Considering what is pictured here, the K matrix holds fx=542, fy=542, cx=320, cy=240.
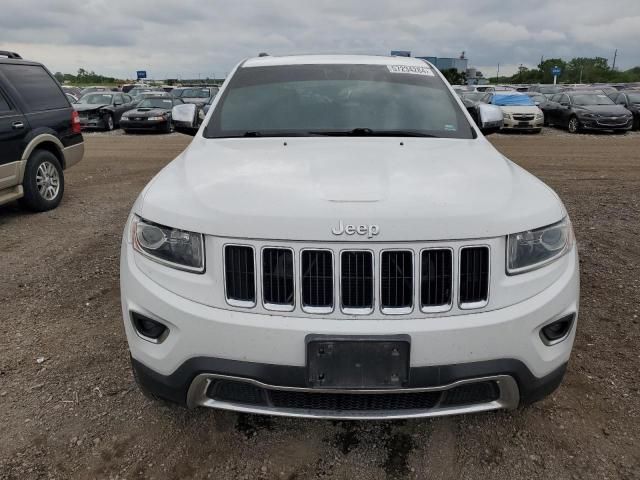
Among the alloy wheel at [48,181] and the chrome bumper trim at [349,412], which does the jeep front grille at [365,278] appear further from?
the alloy wheel at [48,181]

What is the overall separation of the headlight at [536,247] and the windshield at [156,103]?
18829 millimetres

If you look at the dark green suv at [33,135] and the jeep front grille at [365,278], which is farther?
the dark green suv at [33,135]

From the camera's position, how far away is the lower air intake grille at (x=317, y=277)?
204 cm

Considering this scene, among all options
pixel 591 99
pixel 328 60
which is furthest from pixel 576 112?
pixel 328 60

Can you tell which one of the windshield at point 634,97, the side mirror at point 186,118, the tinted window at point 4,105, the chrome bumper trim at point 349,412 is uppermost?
the windshield at point 634,97

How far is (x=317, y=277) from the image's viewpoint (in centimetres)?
205

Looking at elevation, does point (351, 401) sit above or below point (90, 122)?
below

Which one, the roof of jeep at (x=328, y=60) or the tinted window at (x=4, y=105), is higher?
the roof of jeep at (x=328, y=60)

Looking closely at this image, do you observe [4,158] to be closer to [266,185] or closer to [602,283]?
[266,185]

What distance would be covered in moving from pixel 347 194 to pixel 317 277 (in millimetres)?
376

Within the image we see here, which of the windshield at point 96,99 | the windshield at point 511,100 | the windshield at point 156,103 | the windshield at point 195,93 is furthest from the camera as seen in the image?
the windshield at point 195,93

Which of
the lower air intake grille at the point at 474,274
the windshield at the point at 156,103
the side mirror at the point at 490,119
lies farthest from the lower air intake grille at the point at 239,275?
the windshield at the point at 156,103

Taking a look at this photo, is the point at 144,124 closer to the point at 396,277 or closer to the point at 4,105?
the point at 4,105

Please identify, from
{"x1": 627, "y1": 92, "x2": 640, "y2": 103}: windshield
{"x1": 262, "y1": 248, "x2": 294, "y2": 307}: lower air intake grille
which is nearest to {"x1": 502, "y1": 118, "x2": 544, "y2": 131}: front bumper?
{"x1": 627, "y1": 92, "x2": 640, "y2": 103}: windshield
